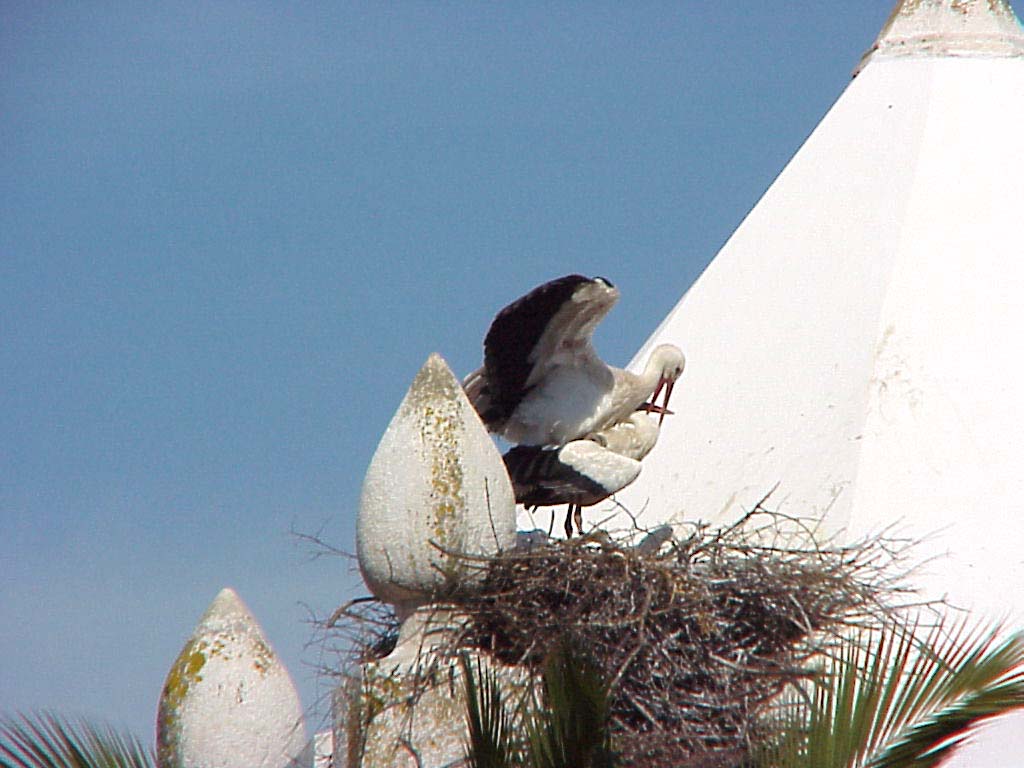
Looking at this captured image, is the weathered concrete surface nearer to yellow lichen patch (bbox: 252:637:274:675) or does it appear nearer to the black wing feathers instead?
yellow lichen patch (bbox: 252:637:274:675)

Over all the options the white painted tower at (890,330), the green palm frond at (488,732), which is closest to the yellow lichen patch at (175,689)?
the green palm frond at (488,732)

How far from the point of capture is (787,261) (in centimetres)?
1516

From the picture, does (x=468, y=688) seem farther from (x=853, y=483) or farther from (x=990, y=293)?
(x=990, y=293)

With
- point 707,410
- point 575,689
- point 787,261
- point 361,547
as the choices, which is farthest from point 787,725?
point 787,261

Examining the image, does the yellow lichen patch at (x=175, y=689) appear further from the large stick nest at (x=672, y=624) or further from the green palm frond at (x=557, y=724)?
the green palm frond at (x=557, y=724)

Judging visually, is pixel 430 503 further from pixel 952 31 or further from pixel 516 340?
pixel 952 31

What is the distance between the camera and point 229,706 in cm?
1030

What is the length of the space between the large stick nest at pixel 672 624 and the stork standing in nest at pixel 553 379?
1.55 m

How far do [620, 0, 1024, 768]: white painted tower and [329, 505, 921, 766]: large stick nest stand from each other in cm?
191

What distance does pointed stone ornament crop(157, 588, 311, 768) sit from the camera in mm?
10250

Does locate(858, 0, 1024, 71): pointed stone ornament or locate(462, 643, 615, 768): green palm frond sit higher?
locate(858, 0, 1024, 71): pointed stone ornament

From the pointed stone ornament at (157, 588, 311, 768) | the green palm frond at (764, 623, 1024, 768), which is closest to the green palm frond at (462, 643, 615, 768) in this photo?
the green palm frond at (764, 623, 1024, 768)

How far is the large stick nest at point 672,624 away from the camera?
30.2ft

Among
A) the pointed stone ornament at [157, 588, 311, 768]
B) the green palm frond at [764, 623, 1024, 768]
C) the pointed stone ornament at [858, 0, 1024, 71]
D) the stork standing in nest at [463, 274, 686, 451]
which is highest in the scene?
the pointed stone ornament at [858, 0, 1024, 71]
